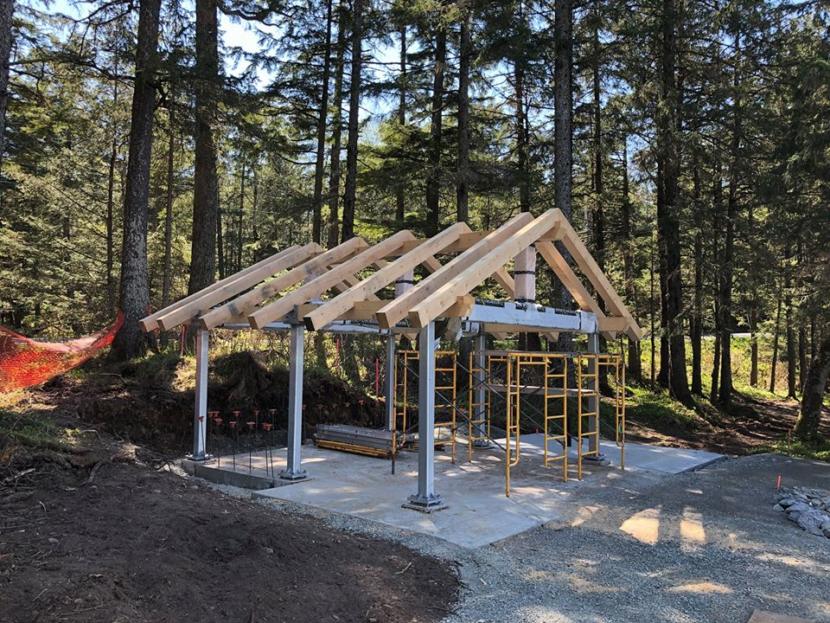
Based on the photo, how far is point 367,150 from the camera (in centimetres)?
1886

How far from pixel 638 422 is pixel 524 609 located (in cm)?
1456

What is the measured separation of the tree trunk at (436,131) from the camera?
18.0 metres

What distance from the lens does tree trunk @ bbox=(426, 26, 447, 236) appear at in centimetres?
1803

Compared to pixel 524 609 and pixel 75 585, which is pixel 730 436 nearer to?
pixel 524 609

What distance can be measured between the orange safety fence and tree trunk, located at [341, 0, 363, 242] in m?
7.04

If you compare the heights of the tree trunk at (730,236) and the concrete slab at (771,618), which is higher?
the tree trunk at (730,236)

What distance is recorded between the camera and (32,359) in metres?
11.4

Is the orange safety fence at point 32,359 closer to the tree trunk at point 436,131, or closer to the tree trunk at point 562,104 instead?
the tree trunk at point 436,131

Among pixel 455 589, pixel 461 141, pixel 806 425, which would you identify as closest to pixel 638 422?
pixel 806 425

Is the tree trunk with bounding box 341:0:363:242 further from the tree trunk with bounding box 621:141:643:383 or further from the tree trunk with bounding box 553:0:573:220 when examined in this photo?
the tree trunk with bounding box 621:141:643:383

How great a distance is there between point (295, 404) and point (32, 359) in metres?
6.35

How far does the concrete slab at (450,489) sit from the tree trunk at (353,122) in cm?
670

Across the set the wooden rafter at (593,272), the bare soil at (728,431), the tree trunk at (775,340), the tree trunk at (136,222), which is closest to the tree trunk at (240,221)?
the tree trunk at (136,222)

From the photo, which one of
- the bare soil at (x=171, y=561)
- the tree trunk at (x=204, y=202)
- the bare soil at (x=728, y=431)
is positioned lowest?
the bare soil at (x=728, y=431)
